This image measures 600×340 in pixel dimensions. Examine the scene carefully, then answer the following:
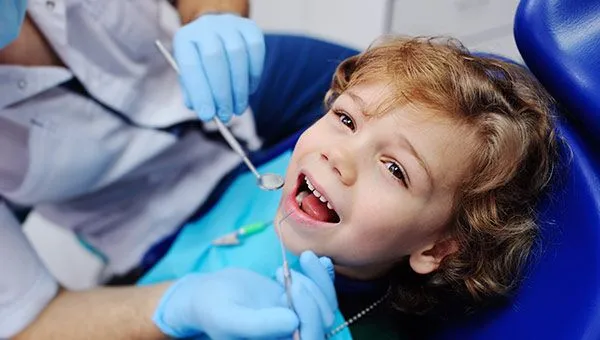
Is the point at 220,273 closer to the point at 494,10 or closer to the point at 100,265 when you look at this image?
the point at 100,265

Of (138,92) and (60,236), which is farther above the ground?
(138,92)

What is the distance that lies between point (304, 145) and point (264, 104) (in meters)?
0.42

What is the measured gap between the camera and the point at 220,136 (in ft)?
4.02

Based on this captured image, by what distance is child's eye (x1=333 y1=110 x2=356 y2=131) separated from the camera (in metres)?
0.85

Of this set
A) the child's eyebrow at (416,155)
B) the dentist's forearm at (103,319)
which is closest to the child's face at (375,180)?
the child's eyebrow at (416,155)

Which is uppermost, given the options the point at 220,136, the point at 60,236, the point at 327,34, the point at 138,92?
the point at 138,92

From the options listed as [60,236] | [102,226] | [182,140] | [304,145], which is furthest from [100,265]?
[304,145]

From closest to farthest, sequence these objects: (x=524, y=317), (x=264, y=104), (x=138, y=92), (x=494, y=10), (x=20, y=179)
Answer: (x=524, y=317)
(x=20, y=179)
(x=138, y=92)
(x=264, y=104)
(x=494, y=10)

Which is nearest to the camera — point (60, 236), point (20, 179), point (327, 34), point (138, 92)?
point (20, 179)

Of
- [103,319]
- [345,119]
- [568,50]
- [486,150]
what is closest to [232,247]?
[103,319]

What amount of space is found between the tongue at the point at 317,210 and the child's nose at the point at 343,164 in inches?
2.5

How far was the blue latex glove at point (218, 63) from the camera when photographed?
985 mm

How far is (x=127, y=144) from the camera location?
1.13m

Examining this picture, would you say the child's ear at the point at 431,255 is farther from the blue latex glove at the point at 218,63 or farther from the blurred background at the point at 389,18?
the blurred background at the point at 389,18
